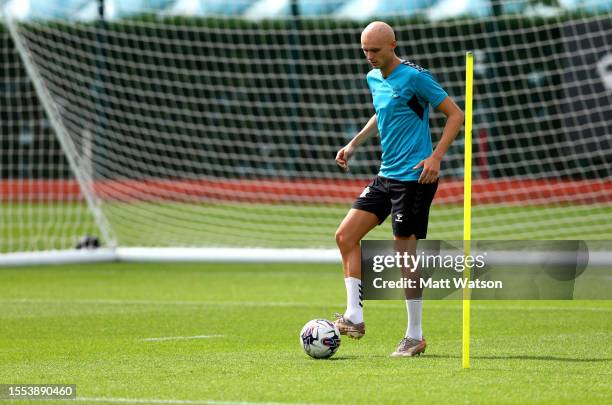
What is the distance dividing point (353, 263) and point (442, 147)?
3.63 feet

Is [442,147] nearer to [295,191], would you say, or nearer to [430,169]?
[430,169]

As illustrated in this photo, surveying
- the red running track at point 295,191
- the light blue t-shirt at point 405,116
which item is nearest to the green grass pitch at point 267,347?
the light blue t-shirt at point 405,116

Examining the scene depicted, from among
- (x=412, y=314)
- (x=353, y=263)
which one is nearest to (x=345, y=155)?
(x=353, y=263)

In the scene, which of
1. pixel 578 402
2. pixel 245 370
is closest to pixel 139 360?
pixel 245 370

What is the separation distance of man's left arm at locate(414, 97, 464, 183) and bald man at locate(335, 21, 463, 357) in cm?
1

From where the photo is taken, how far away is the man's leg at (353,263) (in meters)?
8.16

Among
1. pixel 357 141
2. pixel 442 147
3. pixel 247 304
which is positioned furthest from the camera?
pixel 247 304

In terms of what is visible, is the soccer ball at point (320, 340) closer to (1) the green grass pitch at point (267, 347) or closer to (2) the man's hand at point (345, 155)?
(1) the green grass pitch at point (267, 347)

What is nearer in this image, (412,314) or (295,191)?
(412,314)

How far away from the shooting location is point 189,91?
24.8 meters

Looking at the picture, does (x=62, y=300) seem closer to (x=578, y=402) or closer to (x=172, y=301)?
(x=172, y=301)

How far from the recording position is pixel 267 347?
8.69 m

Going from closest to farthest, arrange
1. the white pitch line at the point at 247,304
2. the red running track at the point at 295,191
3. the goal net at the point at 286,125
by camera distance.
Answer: the white pitch line at the point at 247,304 → the goal net at the point at 286,125 → the red running track at the point at 295,191

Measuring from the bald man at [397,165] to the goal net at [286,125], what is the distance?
30.8 feet
